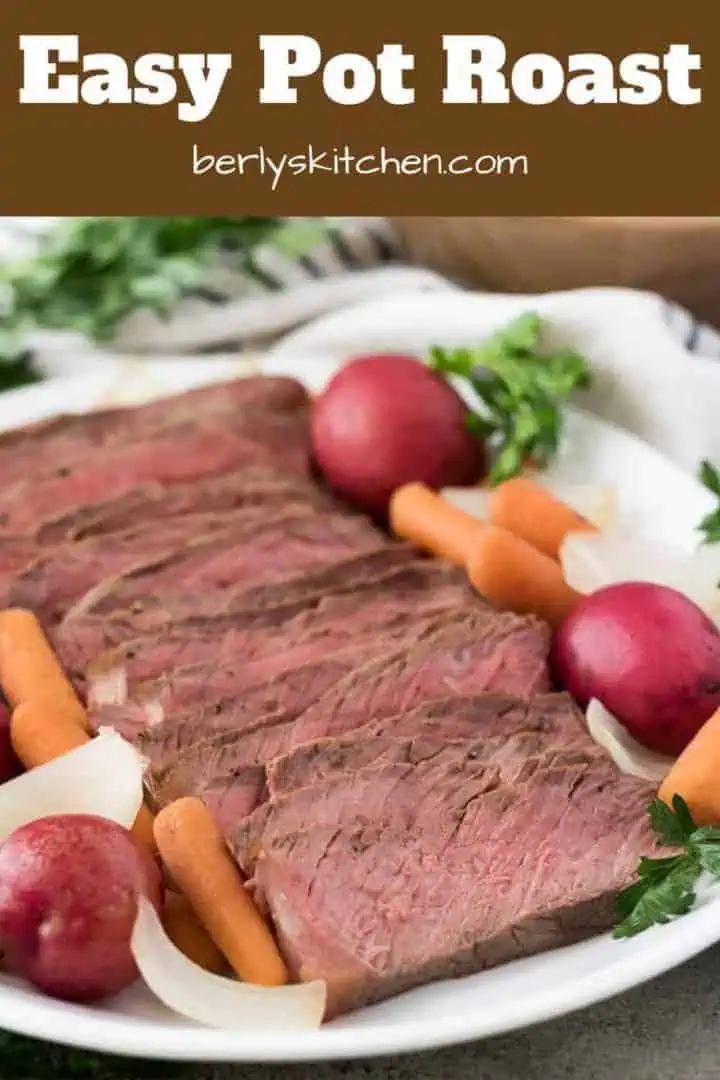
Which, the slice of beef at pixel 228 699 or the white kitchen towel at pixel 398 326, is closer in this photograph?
the slice of beef at pixel 228 699

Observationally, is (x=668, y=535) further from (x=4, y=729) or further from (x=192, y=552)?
(x=4, y=729)

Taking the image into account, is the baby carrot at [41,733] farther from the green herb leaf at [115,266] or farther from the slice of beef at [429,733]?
the green herb leaf at [115,266]

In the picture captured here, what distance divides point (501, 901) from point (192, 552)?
1.28 m

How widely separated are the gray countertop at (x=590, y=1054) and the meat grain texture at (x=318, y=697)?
0.17 meters

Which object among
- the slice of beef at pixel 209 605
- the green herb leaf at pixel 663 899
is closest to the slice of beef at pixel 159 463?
the slice of beef at pixel 209 605

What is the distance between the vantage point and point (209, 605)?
11.0 feet

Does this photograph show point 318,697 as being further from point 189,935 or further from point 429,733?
point 189,935

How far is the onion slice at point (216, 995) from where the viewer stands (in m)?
2.39

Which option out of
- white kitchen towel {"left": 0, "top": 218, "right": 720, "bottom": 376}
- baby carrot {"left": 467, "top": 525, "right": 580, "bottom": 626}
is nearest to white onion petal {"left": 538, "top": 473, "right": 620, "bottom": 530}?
baby carrot {"left": 467, "top": 525, "right": 580, "bottom": 626}

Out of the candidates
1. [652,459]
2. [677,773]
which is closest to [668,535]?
[652,459]

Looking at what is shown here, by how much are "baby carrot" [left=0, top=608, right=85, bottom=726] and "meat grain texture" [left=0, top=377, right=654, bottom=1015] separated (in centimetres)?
5

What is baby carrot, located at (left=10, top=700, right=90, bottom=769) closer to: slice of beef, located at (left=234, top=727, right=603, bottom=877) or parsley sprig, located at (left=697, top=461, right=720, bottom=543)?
slice of beef, located at (left=234, top=727, right=603, bottom=877)

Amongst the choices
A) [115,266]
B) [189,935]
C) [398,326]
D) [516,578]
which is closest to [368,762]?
[189,935]

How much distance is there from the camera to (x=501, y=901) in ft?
8.45
